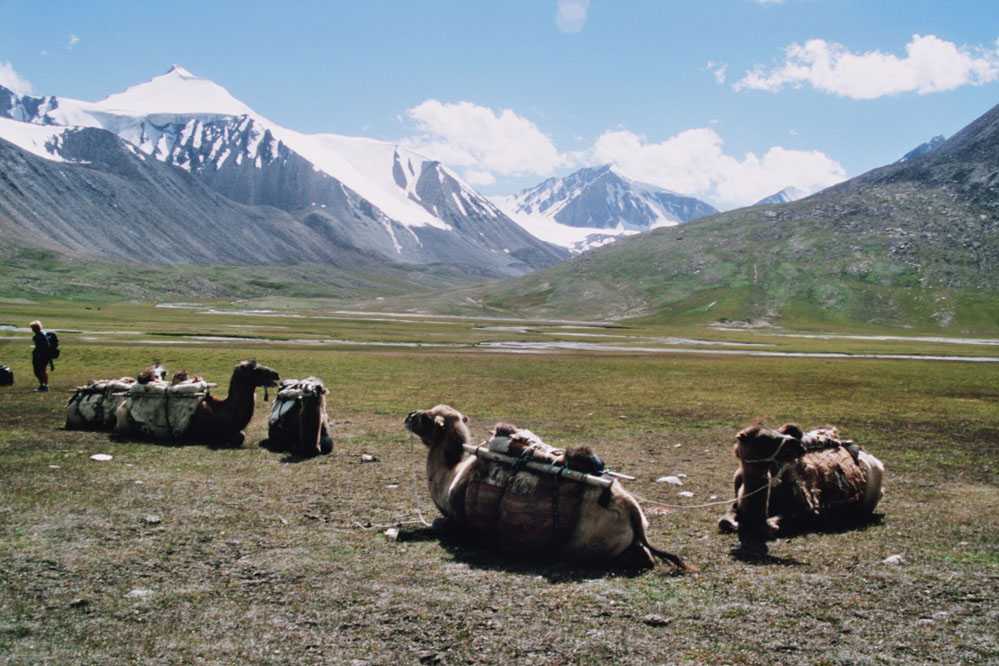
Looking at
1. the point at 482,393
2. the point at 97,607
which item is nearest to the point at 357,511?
the point at 97,607

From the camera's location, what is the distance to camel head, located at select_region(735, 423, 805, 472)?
11.8 m

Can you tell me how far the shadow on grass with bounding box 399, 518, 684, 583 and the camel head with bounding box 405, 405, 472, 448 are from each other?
1472 millimetres

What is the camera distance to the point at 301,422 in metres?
18.5

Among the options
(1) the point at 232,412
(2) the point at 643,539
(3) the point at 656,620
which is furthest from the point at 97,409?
(3) the point at 656,620

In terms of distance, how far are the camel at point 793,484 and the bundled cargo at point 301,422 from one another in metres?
10.5

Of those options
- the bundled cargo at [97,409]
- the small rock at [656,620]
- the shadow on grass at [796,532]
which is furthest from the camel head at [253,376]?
the small rock at [656,620]

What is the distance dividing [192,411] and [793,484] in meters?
15.0

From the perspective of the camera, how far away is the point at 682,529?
1238 centimetres

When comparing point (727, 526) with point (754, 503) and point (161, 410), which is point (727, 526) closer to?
point (754, 503)

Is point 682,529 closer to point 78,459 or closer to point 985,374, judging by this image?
point 78,459

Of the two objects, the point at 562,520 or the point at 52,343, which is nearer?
the point at 562,520

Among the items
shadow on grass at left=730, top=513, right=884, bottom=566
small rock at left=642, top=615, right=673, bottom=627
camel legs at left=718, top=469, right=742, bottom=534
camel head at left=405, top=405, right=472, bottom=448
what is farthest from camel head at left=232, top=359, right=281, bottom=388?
small rock at left=642, top=615, right=673, bottom=627

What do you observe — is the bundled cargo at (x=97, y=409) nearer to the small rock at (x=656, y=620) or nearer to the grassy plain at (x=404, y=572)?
the grassy plain at (x=404, y=572)

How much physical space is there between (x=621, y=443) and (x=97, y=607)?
49.0ft
